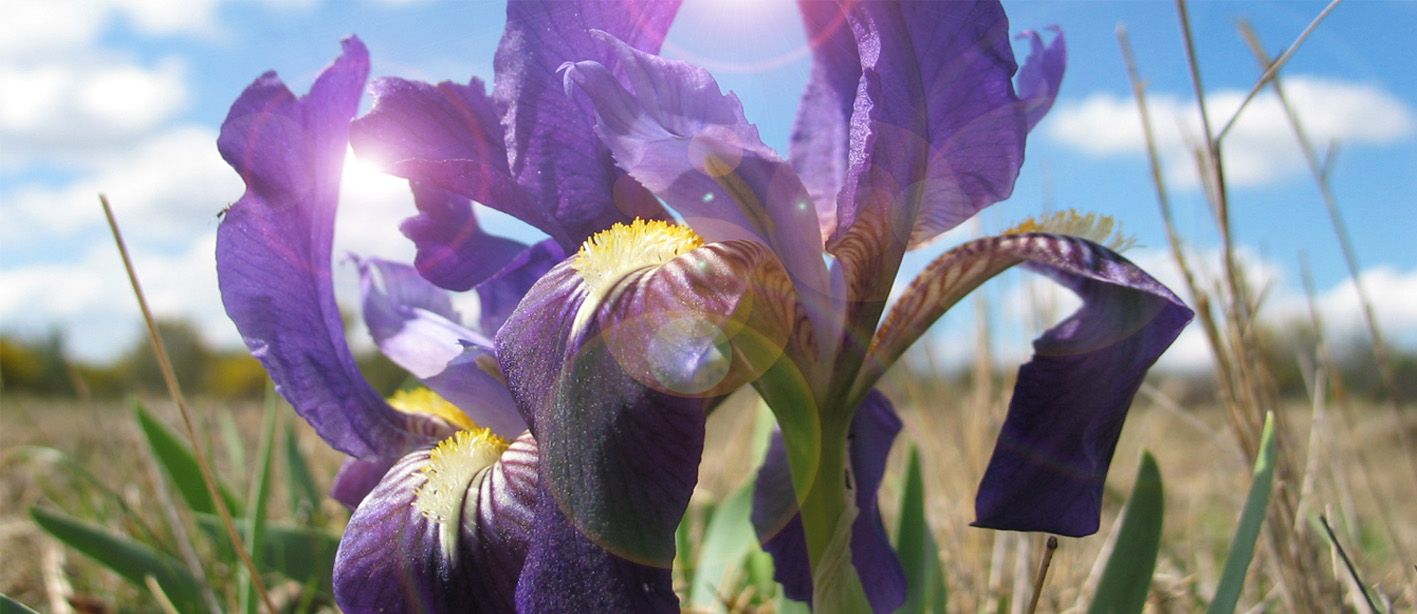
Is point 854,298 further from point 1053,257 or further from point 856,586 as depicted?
point 856,586

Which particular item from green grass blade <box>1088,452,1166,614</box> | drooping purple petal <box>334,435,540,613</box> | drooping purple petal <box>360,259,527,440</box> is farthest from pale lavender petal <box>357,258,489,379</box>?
green grass blade <box>1088,452,1166,614</box>

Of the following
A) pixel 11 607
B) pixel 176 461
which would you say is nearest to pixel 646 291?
pixel 11 607

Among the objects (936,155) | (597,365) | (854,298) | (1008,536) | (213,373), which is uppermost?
(936,155)

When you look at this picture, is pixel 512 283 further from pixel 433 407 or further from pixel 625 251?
pixel 625 251

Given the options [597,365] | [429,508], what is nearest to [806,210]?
[597,365]

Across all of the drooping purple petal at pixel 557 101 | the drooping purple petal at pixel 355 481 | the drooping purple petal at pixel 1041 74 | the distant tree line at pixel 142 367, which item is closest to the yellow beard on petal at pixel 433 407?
the drooping purple petal at pixel 355 481

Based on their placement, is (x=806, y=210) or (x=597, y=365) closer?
(x=597, y=365)

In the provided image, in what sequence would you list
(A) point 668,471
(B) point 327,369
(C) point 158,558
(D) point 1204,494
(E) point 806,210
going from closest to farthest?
(A) point 668,471
(E) point 806,210
(B) point 327,369
(C) point 158,558
(D) point 1204,494
